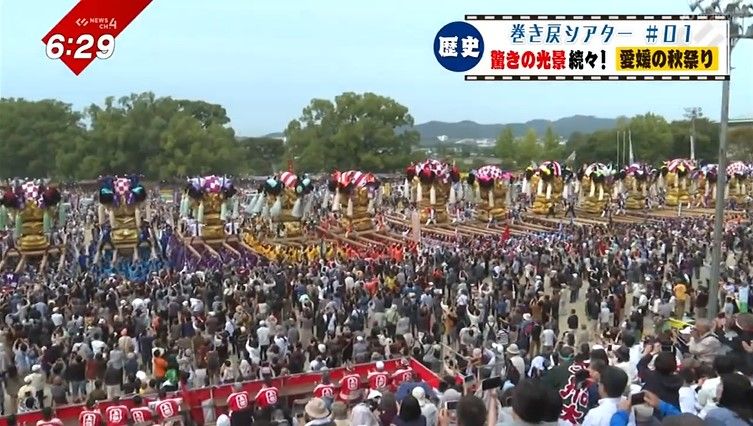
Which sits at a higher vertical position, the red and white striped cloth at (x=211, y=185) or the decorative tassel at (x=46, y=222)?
the red and white striped cloth at (x=211, y=185)

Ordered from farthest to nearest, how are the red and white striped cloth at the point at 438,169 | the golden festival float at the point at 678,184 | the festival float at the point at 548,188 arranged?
the golden festival float at the point at 678,184 < the festival float at the point at 548,188 < the red and white striped cloth at the point at 438,169

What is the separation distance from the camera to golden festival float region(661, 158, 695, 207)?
35.4m

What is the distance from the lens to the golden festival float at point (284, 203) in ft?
79.0

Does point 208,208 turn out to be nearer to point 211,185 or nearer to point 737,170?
point 211,185

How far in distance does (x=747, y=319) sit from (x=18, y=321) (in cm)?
1122

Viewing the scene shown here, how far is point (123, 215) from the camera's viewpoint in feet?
69.7

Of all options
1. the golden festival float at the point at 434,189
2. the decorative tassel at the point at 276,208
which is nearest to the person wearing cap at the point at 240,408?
the decorative tassel at the point at 276,208

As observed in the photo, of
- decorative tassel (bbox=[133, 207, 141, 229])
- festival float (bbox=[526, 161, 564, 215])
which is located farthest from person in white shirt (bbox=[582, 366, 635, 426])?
festival float (bbox=[526, 161, 564, 215])

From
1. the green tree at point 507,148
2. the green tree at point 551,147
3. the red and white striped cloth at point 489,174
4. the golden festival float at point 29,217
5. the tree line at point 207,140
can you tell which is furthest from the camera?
the green tree at point 551,147

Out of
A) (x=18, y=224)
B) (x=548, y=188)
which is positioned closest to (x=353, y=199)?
(x=548, y=188)

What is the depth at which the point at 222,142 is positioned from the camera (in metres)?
56.2

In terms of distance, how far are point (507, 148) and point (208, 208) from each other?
184 feet

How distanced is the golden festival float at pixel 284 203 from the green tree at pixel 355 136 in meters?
36.6

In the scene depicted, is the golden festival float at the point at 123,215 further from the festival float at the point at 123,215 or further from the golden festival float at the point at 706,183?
the golden festival float at the point at 706,183
